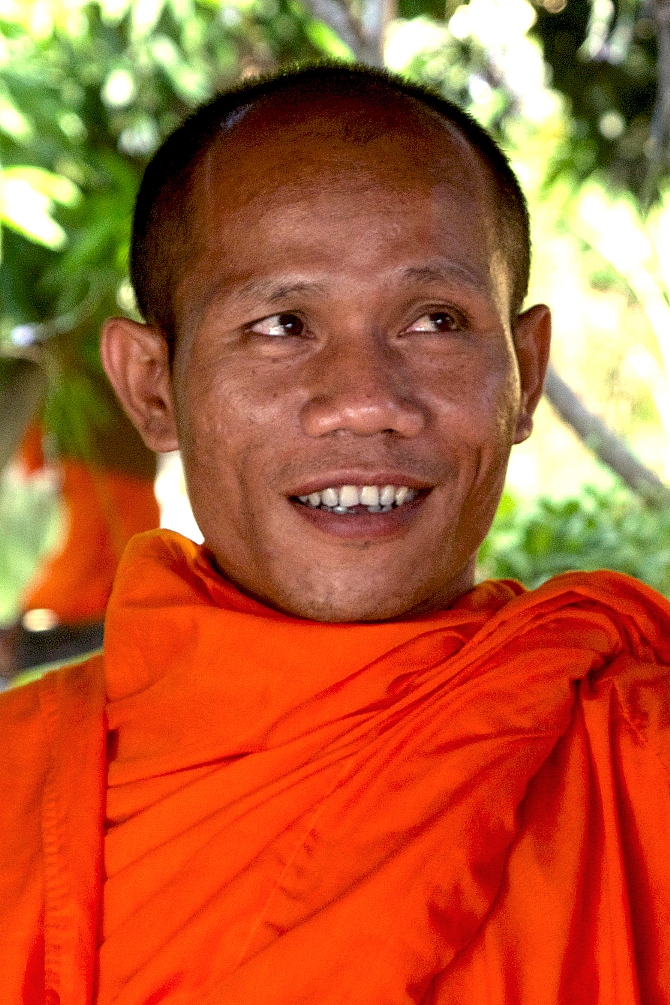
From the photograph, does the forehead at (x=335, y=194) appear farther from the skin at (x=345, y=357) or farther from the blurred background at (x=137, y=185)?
the blurred background at (x=137, y=185)

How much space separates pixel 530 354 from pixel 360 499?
0.42 meters

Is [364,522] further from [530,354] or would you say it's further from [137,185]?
[137,185]

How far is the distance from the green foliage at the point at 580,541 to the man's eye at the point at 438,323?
45.9 inches

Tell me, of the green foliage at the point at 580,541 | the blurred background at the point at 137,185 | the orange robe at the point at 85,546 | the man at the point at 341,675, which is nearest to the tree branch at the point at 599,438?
the blurred background at the point at 137,185

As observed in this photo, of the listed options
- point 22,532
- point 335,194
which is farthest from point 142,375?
point 22,532

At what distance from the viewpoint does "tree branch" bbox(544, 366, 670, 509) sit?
324 cm

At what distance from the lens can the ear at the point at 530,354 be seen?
1596mm

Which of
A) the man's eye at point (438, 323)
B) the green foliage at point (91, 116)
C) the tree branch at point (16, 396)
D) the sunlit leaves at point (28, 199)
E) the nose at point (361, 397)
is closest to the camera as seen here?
the nose at point (361, 397)

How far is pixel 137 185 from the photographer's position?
121 inches

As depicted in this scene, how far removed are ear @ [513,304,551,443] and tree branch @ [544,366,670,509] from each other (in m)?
1.60

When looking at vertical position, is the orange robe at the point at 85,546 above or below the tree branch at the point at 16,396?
below

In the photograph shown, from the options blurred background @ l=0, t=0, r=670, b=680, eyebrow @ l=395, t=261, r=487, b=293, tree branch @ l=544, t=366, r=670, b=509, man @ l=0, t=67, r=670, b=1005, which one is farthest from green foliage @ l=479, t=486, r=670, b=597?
eyebrow @ l=395, t=261, r=487, b=293

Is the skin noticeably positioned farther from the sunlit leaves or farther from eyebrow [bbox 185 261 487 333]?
the sunlit leaves

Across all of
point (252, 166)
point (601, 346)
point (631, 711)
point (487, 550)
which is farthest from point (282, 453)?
point (601, 346)
